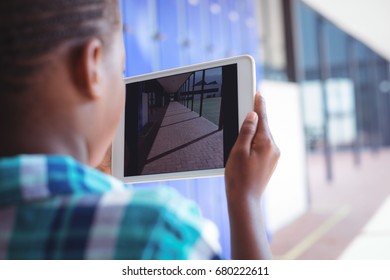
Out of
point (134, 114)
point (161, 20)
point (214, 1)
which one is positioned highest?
point (214, 1)

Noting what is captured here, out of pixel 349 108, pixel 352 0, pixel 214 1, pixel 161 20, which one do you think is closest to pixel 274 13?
pixel 352 0

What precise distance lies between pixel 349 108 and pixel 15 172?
491 inches

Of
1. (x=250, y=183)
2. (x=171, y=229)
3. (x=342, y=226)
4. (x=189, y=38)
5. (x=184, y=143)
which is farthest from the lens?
(x=342, y=226)

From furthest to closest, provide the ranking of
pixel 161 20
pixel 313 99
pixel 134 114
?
pixel 313 99
pixel 161 20
pixel 134 114

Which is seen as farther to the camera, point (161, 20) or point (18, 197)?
point (161, 20)

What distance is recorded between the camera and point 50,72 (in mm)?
446

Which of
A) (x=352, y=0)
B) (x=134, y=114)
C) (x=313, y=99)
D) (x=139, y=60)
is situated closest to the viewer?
(x=134, y=114)

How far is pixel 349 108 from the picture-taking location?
11.9m

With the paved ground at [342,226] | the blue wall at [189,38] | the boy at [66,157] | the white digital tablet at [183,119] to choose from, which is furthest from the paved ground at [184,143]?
the paved ground at [342,226]

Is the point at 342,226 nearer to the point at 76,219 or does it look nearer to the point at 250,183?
the point at 250,183

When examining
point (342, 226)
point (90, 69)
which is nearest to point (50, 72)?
point (90, 69)

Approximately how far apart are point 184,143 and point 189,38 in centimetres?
217

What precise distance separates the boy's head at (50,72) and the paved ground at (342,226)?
9.83 feet

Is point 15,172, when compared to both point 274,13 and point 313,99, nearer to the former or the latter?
point 274,13
